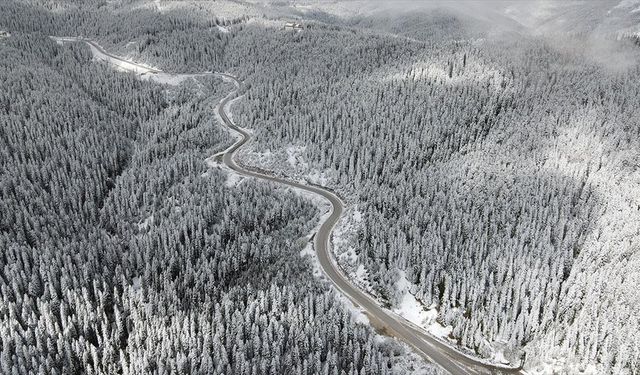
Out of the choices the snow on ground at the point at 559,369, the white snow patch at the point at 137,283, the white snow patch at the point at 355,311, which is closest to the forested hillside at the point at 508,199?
the snow on ground at the point at 559,369

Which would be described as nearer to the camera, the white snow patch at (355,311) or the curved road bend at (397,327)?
the curved road bend at (397,327)

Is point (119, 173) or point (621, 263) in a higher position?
point (621, 263)

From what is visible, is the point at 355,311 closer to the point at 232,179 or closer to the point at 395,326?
the point at 395,326

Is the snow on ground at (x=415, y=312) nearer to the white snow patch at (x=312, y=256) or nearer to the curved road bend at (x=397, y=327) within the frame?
the curved road bend at (x=397, y=327)

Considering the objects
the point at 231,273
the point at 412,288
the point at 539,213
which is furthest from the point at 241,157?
the point at 539,213

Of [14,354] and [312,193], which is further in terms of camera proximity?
[312,193]

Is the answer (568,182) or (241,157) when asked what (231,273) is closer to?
(241,157)
